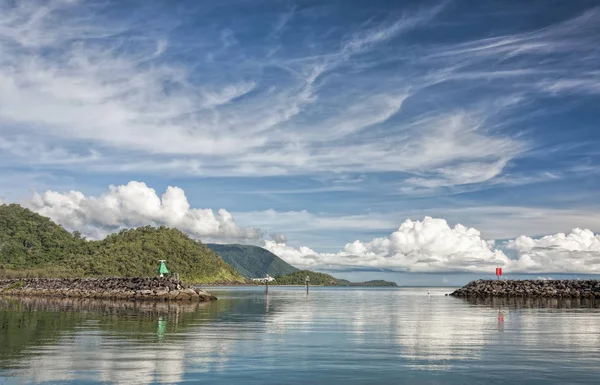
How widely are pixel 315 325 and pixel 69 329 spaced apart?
18.1 m

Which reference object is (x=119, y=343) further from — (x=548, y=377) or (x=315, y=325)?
(x=548, y=377)

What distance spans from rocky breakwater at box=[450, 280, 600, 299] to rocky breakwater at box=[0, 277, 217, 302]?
6587cm

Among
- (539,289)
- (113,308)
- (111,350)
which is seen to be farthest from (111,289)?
(539,289)

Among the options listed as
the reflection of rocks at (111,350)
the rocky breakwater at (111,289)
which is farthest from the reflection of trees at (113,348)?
the rocky breakwater at (111,289)

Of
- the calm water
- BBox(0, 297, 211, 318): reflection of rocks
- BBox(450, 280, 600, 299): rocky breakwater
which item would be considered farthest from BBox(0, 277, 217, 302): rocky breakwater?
BBox(450, 280, 600, 299): rocky breakwater

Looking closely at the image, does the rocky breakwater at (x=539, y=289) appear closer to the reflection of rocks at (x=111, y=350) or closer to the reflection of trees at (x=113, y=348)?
the reflection of trees at (x=113, y=348)

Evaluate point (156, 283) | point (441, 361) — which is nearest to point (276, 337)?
point (441, 361)

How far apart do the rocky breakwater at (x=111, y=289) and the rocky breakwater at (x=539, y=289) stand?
216 feet

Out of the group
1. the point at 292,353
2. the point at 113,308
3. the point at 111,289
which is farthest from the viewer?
the point at 111,289

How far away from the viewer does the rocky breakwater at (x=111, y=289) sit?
89438mm

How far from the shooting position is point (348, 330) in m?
40.0

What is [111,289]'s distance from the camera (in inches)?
3898

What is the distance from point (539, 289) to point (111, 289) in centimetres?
8766

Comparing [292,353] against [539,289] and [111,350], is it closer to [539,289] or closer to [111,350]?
[111,350]
